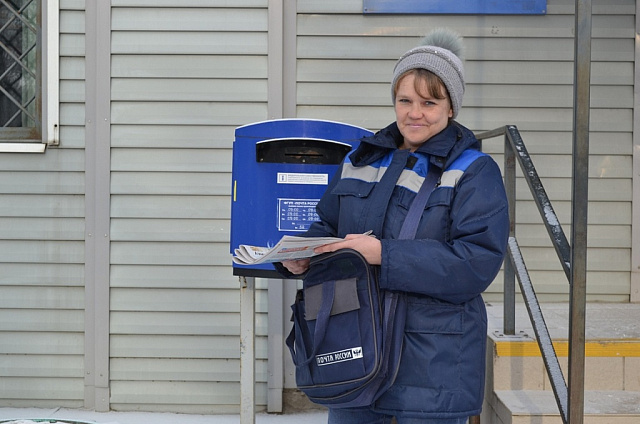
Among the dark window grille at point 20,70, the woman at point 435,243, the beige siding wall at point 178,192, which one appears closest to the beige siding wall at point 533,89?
the beige siding wall at point 178,192

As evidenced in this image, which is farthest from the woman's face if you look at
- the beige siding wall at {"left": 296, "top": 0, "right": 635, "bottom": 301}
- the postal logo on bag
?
the beige siding wall at {"left": 296, "top": 0, "right": 635, "bottom": 301}

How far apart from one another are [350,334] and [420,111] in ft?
2.04

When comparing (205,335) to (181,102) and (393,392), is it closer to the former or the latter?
(181,102)

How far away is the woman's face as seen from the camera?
6.56ft

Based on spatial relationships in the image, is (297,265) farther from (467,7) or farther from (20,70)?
(20,70)

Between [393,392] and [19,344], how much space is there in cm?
302

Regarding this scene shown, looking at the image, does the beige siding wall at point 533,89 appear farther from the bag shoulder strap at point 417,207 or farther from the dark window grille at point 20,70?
the bag shoulder strap at point 417,207

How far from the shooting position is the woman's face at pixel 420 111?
200 centimetres

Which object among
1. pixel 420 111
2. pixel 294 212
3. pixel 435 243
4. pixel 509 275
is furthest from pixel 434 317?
pixel 509 275

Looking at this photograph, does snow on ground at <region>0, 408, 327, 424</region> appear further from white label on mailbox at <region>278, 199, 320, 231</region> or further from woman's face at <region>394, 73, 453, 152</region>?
woman's face at <region>394, 73, 453, 152</region>

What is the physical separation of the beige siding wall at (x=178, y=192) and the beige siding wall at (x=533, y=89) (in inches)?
15.7

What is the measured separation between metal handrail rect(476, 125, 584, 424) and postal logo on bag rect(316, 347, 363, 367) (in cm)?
74

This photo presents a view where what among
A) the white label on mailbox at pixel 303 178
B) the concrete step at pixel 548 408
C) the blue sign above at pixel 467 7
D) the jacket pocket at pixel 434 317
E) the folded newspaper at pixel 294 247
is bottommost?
the concrete step at pixel 548 408

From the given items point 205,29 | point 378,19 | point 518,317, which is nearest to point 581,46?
point 518,317
